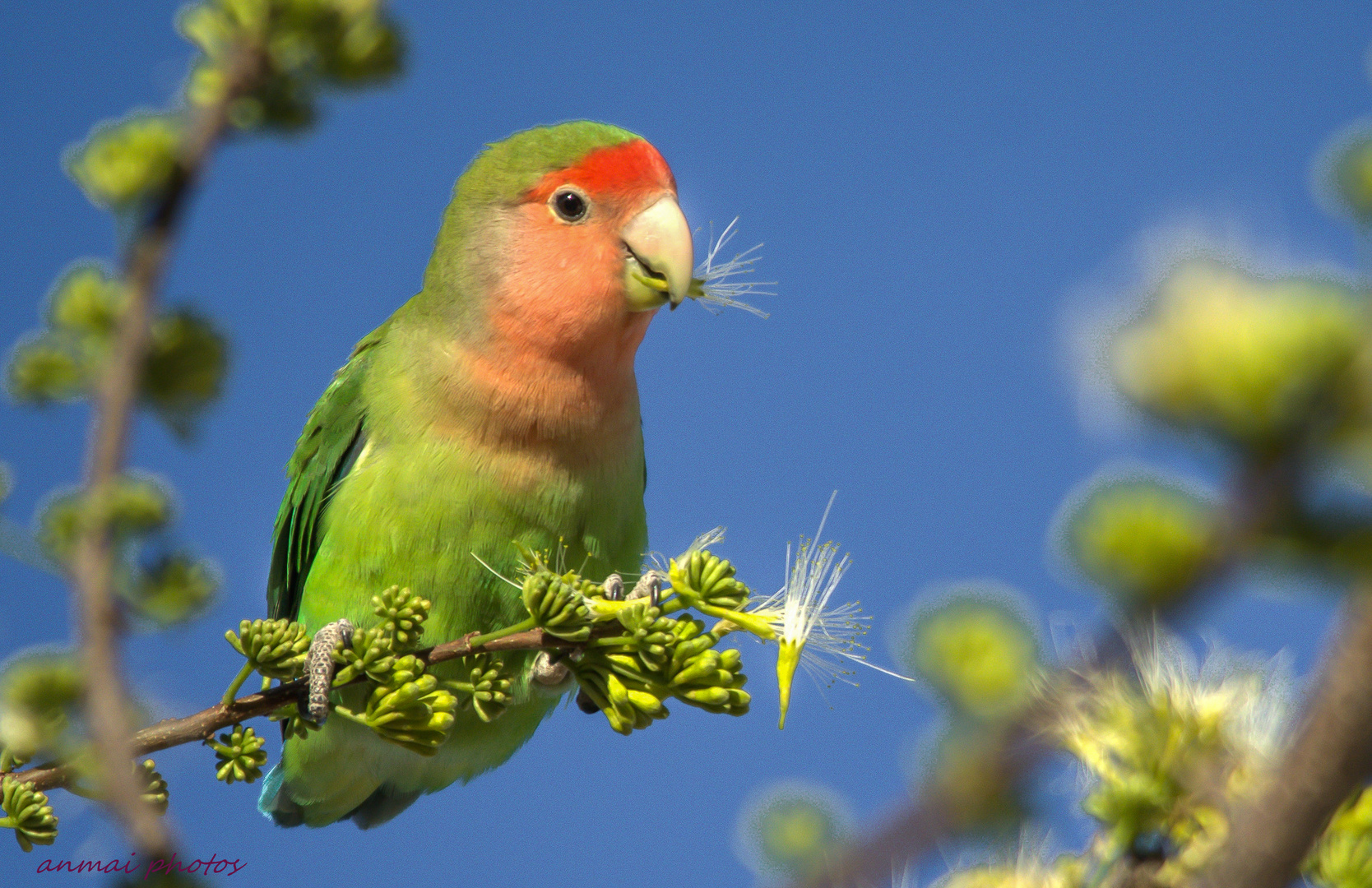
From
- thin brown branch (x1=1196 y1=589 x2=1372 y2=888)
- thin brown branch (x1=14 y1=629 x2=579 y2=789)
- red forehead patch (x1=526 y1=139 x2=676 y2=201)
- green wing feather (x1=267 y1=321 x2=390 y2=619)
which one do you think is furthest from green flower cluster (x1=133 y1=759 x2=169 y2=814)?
red forehead patch (x1=526 y1=139 x2=676 y2=201)

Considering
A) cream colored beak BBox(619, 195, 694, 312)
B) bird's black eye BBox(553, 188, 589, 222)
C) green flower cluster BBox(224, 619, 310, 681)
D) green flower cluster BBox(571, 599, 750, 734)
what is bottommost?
green flower cluster BBox(571, 599, 750, 734)

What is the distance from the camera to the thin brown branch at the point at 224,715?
181cm

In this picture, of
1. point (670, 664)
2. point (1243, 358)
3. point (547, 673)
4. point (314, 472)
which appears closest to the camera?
point (1243, 358)

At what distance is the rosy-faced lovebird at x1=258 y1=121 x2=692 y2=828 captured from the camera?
320cm

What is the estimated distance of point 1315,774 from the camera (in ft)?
2.23

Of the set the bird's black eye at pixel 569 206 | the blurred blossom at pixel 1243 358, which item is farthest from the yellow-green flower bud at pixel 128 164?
the bird's black eye at pixel 569 206

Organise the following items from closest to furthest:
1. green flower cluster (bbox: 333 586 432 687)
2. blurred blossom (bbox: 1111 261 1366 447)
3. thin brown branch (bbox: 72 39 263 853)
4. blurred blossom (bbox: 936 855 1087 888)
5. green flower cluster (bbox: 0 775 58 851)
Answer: blurred blossom (bbox: 1111 261 1366 447) < thin brown branch (bbox: 72 39 263 853) < blurred blossom (bbox: 936 855 1087 888) < green flower cluster (bbox: 0 775 58 851) < green flower cluster (bbox: 333 586 432 687)

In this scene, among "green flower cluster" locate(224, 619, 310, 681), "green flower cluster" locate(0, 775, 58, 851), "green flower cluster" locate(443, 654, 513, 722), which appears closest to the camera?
"green flower cluster" locate(0, 775, 58, 851)

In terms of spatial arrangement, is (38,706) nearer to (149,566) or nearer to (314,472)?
(149,566)

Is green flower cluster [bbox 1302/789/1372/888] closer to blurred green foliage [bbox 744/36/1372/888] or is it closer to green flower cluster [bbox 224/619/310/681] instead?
blurred green foliage [bbox 744/36/1372/888]

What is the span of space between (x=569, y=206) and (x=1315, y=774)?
2.94m

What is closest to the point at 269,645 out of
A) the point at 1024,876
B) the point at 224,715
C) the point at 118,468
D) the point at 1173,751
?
the point at 224,715

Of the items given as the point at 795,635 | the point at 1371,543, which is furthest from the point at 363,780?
the point at 1371,543

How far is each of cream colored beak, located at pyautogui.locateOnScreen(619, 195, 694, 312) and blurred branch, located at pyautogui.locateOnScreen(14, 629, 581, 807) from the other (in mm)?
1424
